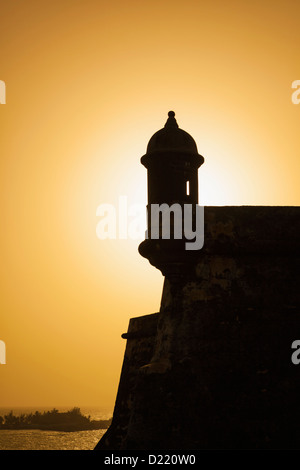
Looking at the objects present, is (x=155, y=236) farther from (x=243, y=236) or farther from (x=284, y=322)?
(x=284, y=322)

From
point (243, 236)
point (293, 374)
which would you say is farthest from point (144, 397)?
point (243, 236)

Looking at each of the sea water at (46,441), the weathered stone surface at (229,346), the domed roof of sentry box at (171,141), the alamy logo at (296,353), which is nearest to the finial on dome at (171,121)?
the domed roof of sentry box at (171,141)

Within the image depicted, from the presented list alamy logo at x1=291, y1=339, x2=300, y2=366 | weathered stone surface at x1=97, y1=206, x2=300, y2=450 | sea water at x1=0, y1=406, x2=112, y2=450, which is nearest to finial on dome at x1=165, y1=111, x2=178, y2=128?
weathered stone surface at x1=97, y1=206, x2=300, y2=450

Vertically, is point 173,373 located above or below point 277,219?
below

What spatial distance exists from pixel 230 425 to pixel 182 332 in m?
1.28

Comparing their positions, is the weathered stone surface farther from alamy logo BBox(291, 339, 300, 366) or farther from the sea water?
the sea water

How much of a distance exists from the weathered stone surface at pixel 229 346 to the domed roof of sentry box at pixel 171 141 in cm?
108

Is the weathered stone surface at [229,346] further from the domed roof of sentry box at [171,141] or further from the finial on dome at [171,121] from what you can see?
the finial on dome at [171,121]

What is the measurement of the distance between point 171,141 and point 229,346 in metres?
2.99

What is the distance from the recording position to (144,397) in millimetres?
7473

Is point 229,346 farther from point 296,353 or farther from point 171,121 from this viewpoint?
point 171,121

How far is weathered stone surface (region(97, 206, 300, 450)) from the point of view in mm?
7156

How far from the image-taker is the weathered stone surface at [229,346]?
7.16 m

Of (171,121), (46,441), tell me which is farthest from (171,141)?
(46,441)
